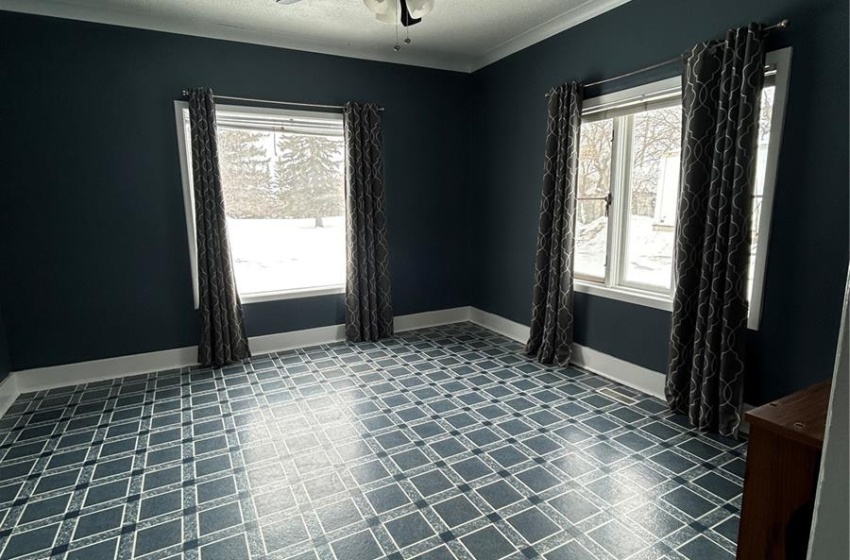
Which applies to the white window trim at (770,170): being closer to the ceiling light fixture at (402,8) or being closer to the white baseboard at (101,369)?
the ceiling light fixture at (402,8)

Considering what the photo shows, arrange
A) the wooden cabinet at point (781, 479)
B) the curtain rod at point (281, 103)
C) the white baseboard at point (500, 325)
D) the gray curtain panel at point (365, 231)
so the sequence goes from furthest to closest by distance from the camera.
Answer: the white baseboard at point (500, 325)
the gray curtain panel at point (365, 231)
the curtain rod at point (281, 103)
the wooden cabinet at point (781, 479)

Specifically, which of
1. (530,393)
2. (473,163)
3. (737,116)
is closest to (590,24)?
(737,116)

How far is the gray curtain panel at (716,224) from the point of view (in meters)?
2.38

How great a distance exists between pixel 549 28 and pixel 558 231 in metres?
1.61

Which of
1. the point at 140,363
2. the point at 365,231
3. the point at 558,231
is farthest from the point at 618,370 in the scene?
the point at 140,363

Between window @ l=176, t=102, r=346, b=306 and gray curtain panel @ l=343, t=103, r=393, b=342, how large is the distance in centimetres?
17

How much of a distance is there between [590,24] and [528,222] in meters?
1.57

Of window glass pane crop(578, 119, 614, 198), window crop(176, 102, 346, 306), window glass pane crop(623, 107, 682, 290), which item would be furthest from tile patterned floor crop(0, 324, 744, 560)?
window glass pane crop(578, 119, 614, 198)

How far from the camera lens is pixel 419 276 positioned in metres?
4.75

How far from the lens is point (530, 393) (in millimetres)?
3189

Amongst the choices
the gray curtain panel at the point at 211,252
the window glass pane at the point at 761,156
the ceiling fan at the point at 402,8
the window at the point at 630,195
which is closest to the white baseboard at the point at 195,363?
the gray curtain panel at the point at 211,252

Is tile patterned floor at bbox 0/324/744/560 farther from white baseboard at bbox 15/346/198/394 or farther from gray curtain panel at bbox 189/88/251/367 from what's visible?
gray curtain panel at bbox 189/88/251/367

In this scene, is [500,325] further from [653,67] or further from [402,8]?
[402,8]

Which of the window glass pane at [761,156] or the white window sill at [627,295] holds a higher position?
the window glass pane at [761,156]
